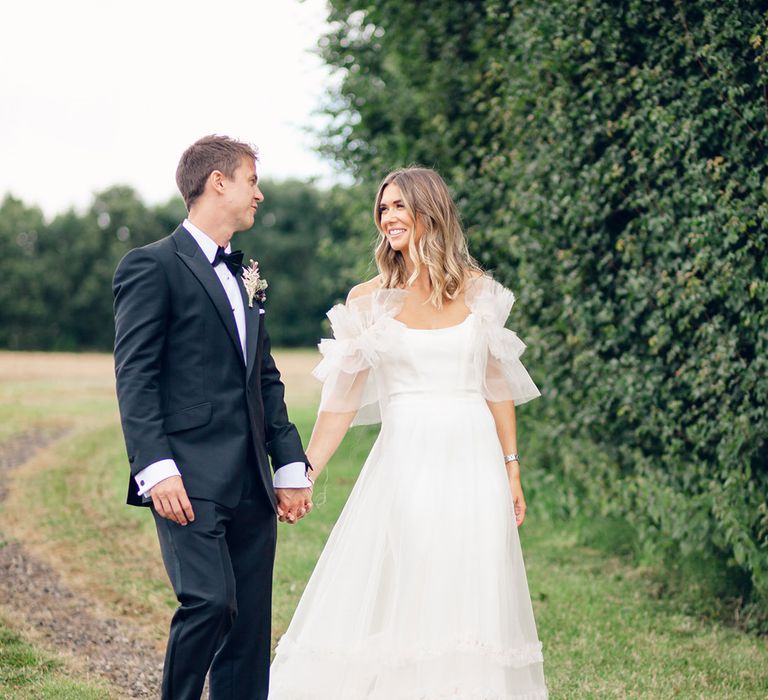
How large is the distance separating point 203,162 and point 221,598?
1633mm

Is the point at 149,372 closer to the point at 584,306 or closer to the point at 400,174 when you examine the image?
the point at 400,174

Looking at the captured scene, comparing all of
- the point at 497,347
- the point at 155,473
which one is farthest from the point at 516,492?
the point at 155,473

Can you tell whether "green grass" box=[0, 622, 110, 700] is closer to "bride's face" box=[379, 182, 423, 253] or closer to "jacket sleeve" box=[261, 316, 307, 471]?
"jacket sleeve" box=[261, 316, 307, 471]

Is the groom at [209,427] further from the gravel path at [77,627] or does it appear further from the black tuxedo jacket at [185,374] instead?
the gravel path at [77,627]

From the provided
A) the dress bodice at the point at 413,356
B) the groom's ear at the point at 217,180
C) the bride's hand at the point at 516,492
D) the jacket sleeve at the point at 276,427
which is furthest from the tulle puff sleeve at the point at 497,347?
the groom's ear at the point at 217,180

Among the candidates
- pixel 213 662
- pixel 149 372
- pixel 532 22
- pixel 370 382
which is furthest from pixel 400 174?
pixel 532 22

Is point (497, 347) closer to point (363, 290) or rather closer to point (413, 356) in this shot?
point (413, 356)

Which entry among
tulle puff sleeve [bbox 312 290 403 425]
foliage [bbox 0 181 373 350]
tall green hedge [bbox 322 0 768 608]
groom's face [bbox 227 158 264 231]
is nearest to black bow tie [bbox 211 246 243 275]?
groom's face [bbox 227 158 264 231]

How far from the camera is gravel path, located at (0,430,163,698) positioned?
5.05 metres

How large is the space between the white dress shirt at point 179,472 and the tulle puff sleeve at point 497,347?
961mm

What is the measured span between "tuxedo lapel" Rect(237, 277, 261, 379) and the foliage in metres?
41.0

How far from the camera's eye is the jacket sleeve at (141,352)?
3.42 metres

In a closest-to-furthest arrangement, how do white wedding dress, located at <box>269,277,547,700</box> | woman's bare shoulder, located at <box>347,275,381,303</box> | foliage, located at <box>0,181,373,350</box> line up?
white wedding dress, located at <box>269,277,547,700</box>
woman's bare shoulder, located at <box>347,275,381,303</box>
foliage, located at <box>0,181,373,350</box>

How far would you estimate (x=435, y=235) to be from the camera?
4.37 m
